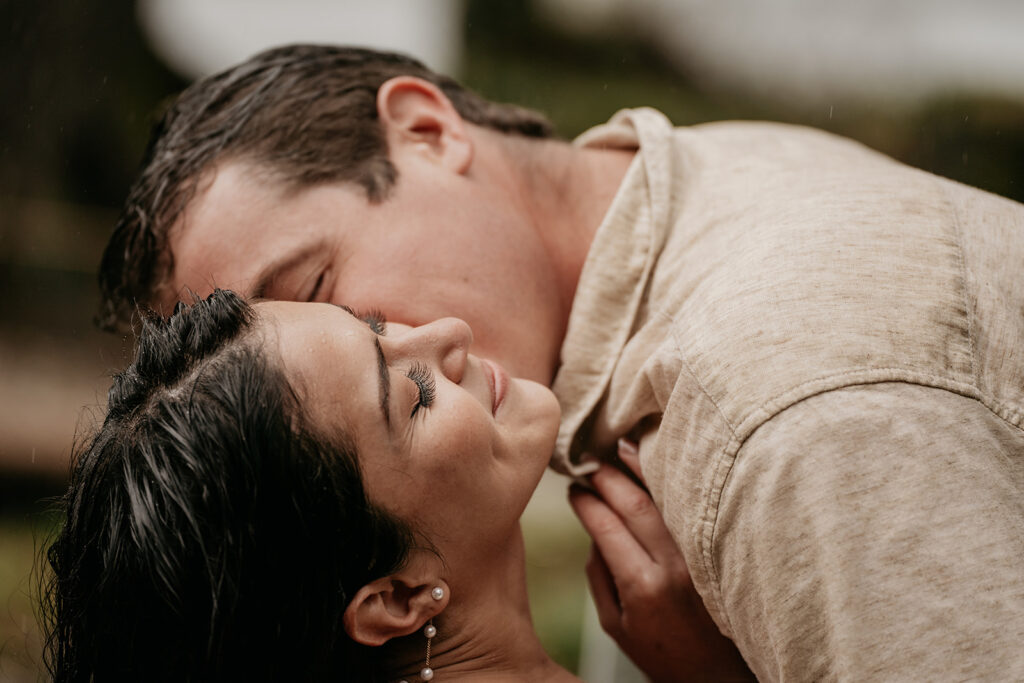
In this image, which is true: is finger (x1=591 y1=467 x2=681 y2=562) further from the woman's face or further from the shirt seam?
the shirt seam

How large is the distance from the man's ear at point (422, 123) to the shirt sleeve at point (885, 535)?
20.2 inches

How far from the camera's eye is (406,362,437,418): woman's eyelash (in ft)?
2.24

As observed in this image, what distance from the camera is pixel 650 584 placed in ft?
2.88

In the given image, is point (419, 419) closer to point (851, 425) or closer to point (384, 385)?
point (384, 385)

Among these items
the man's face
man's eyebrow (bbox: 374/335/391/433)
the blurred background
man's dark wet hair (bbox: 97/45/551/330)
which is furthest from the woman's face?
the blurred background

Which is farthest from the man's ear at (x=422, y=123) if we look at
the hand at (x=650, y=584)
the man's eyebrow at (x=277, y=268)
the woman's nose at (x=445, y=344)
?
the hand at (x=650, y=584)

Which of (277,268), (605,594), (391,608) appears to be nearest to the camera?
(391,608)

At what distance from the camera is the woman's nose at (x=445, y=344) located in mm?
714

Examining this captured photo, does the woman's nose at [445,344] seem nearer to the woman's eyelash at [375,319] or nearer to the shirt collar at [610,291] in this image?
the woman's eyelash at [375,319]

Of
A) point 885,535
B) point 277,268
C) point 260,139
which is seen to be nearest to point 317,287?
point 277,268

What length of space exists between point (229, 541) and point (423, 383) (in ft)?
0.61

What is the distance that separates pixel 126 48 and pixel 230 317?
1.37 metres

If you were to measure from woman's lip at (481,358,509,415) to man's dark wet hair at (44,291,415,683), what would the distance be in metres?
0.15

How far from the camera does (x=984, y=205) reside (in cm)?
75
